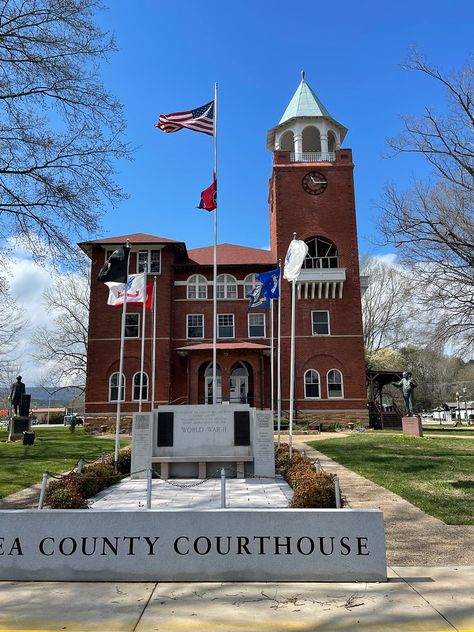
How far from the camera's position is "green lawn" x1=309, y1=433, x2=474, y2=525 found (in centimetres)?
1008

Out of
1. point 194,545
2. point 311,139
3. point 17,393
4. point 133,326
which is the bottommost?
point 194,545

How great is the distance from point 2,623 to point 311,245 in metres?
35.8

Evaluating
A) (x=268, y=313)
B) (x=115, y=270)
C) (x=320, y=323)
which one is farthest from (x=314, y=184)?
(x=115, y=270)

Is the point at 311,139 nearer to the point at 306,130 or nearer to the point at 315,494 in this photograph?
the point at 306,130

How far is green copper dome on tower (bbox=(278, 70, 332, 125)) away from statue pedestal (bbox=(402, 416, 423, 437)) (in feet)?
77.2

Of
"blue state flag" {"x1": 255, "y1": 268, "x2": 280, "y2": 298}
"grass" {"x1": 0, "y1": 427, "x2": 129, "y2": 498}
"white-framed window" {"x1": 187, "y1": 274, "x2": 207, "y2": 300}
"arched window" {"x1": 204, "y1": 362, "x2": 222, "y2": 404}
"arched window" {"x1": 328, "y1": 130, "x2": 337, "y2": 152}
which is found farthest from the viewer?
"arched window" {"x1": 328, "y1": 130, "x2": 337, "y2": 152}

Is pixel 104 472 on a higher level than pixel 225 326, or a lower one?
lower

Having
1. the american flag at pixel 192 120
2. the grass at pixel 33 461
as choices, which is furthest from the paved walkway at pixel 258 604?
the american flag at pixel 192 120

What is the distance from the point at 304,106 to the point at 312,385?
21449 millimetres

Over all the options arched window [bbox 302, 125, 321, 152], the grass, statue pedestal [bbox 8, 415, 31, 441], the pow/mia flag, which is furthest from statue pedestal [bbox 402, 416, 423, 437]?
arched window [bbox 302, 125, 321, 152]

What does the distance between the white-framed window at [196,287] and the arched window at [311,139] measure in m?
14.5

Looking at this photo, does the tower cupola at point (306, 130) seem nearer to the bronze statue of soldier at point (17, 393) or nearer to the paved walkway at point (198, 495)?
the bronze statue of soldier at point (17, 393)

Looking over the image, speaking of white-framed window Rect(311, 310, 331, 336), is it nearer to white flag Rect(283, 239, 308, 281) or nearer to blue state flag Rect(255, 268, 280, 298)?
blue state flag Rect(255, 268, 280, 298)

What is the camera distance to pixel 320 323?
37.2 meters
